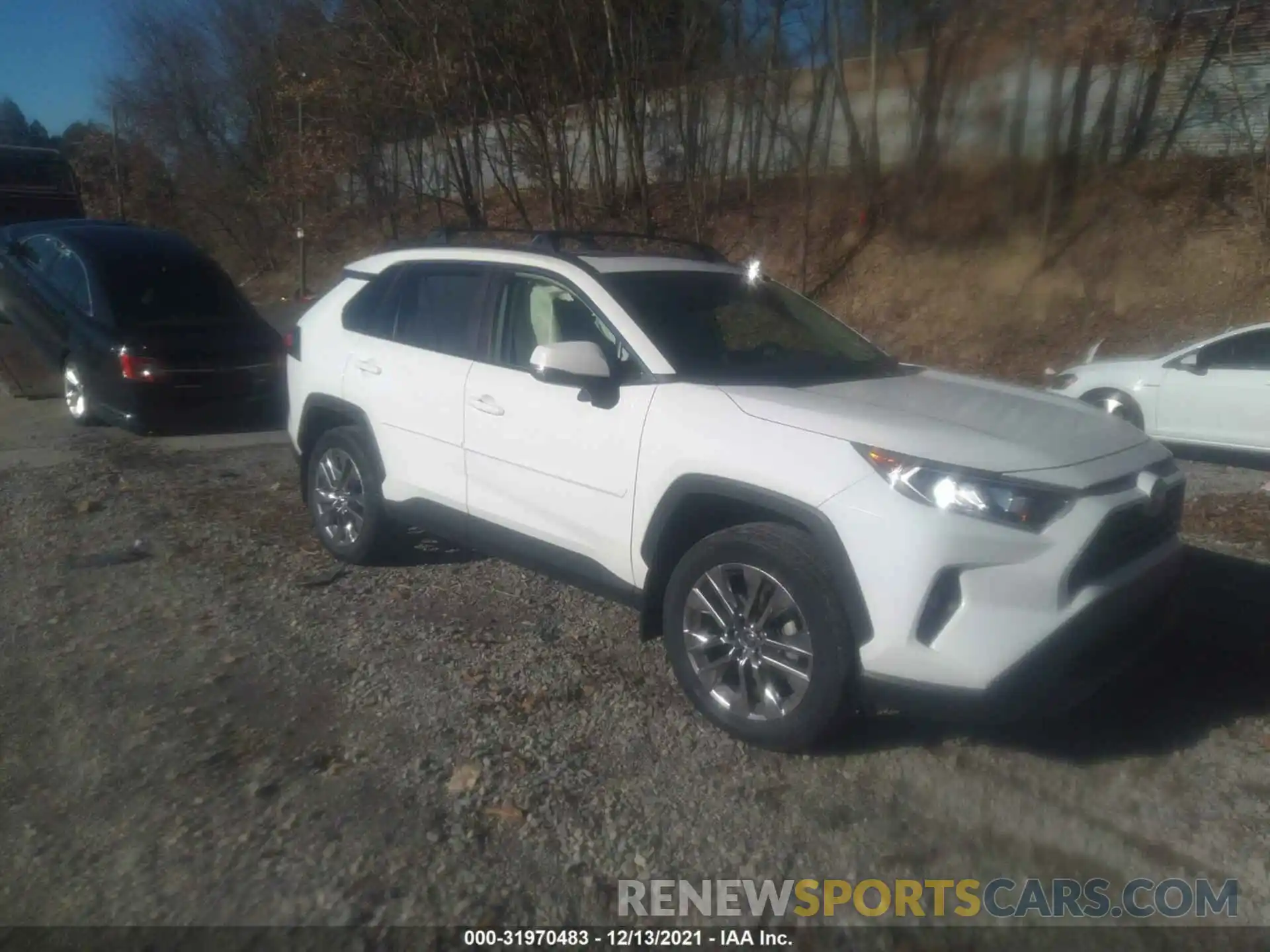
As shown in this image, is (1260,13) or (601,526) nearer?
(601,526)

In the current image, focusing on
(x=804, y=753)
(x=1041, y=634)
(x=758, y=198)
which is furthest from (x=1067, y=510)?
(x=758, y=198)

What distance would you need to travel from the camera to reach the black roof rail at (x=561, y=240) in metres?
5.25

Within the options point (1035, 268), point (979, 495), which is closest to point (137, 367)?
point (979, 495)

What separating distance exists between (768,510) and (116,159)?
3402 centimetres

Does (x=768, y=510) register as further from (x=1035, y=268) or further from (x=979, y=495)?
(x=1035, y=268)

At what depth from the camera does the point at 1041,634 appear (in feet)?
11.5

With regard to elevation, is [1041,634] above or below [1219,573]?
above

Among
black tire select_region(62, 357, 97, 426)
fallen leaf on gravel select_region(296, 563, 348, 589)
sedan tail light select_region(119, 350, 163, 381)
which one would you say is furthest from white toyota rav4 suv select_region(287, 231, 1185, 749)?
black tire select_region(62, 357, 97, 426)

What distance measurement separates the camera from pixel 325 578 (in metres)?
5.96

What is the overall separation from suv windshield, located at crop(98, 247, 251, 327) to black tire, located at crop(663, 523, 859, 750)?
7.15 metres

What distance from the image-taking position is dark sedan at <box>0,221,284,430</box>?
9172 millimetres

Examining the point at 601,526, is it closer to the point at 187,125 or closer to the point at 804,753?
the point at 804,753

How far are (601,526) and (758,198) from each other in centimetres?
1519

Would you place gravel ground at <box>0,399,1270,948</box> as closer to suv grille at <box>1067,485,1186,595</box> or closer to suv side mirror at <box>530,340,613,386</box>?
suv grille at <box>1067,485,1186,595</box>
